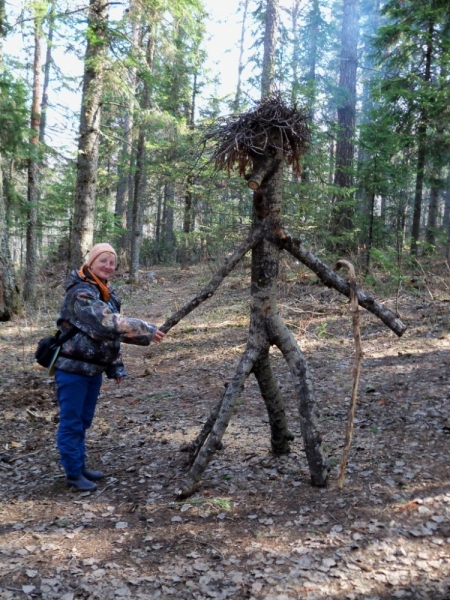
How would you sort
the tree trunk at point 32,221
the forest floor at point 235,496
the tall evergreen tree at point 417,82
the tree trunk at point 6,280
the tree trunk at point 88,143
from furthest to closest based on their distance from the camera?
1. the tree trunk at point 32,221
2. the tall evergreen tree at point 417,82
3. the tree trunk at point 6,280
4. the tree trunk at point 88,143
5. the forest floor at point 235,496

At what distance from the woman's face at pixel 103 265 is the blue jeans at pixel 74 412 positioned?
0.93m

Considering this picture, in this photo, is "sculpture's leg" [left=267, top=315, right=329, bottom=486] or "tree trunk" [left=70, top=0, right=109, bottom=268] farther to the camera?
"tree trunk" [left=70, top=0, right=109, bottom=268]

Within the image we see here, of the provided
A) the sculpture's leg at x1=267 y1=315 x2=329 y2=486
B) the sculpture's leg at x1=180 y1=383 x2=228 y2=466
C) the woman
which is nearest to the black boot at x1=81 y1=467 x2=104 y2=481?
the woman

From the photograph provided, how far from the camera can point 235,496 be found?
4.11 meters

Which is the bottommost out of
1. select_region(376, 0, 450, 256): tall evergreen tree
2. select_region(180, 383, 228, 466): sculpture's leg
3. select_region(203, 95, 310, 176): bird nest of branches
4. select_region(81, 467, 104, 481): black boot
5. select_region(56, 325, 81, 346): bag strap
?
select_region(81, 467, 104, 481): black boot

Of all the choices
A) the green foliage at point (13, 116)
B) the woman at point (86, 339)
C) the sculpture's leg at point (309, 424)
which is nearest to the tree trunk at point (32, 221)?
the green foliage at point (13, 116)

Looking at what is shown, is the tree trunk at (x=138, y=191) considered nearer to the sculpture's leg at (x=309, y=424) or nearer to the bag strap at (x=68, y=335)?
the bag strap at (x=68, y=335)

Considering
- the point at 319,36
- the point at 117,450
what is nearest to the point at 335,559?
the point at 117,450

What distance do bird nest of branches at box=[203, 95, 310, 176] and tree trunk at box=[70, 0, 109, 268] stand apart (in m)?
5.03

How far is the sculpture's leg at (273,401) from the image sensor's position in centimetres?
443

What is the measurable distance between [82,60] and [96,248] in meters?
6.71

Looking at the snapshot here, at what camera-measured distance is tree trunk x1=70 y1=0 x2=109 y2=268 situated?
853 cm

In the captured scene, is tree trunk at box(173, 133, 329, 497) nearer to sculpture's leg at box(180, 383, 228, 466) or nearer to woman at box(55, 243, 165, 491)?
sculpture's leg at box(180, 383, 228, 466)

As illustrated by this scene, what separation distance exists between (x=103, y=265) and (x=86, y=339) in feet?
2.25
